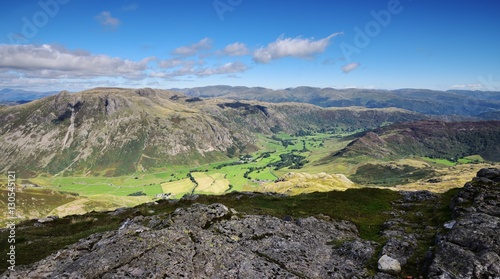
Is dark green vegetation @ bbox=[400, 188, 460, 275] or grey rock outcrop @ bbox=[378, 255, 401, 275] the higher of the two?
grey rock outcrop @ bbox=[378, 255, 401, 275]

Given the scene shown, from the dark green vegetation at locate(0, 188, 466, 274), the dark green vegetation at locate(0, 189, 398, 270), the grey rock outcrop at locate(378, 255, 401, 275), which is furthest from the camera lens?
the dark green vegetation at locate(0, 189, 398, 270)

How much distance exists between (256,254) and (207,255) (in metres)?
5.17

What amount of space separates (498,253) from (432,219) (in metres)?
21.5

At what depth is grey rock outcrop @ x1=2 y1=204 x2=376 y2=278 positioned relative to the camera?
74.4 ft

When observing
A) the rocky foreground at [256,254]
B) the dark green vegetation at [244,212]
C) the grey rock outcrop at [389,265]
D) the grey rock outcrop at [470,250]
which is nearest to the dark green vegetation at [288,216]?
the dark green vegetation at [244,212]

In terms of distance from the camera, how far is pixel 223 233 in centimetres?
3247

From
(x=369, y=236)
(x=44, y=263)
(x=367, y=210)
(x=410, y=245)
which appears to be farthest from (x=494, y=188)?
(x=44, y=263)

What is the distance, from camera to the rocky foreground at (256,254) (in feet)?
74.0

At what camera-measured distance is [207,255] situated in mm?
25406

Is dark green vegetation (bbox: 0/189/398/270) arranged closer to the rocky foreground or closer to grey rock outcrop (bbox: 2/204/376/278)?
grey rock outcrop (bbox: 2/204/376/278)

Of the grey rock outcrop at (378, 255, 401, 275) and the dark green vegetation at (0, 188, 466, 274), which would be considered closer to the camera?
the grey rock outcrop at (378, 255, 401, 275)

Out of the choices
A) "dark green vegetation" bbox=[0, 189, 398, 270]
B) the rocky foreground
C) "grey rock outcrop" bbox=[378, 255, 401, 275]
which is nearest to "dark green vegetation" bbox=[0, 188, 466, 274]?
"dark green vegetation" bbox=[0, 189, 398, 270]

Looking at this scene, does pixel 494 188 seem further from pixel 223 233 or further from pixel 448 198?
pixel 223 233

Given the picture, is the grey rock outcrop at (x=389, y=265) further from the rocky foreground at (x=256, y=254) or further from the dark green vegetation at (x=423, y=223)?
the dark green vegetation at (x=423, y=223)
